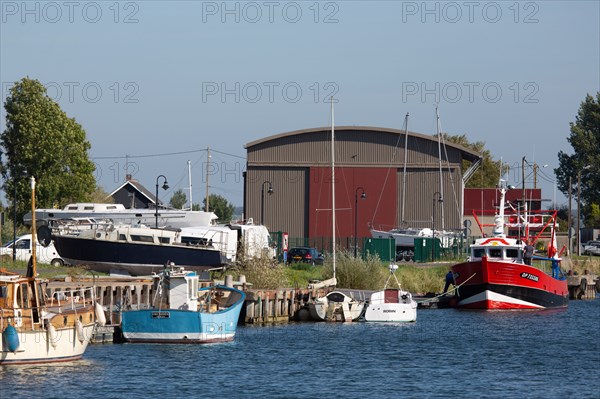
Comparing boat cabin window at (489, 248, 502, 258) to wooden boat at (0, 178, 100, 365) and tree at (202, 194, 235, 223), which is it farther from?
tree at (202, 194, 235, 223)

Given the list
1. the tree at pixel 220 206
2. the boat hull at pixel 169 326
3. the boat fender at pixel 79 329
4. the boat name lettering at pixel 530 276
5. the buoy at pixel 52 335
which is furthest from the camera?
the tree at pixel 220 206

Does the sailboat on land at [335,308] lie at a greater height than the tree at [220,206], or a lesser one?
lesser

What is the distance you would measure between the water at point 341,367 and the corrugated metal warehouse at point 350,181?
1680 inches

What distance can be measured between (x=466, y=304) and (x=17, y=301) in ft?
112

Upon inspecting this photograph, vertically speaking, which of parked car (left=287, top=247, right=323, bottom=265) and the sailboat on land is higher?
parked car (left=287, top=247, right=323, bottom=265)

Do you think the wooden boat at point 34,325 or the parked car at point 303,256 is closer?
the wooden boat at point 34,325

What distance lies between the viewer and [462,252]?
91938 millimetres

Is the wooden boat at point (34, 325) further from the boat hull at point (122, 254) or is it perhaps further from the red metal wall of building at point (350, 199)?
the red metal wall of building at point (350, 199)

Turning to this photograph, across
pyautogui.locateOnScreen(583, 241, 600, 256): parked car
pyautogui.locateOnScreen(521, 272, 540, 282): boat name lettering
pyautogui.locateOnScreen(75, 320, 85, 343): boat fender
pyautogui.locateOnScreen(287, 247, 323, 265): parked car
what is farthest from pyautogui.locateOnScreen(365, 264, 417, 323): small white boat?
pyautogui.locateOnScreen(583, 241, 600, 256): parked car

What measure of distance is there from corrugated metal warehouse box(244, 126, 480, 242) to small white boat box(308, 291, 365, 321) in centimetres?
4060

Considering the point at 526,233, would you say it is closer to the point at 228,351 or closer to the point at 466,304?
the point at 466,304

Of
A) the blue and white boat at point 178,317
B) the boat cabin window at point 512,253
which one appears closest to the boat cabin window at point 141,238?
the blue and white boat at point 178,317

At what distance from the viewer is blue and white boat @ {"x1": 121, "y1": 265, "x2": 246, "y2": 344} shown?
41.7 metres

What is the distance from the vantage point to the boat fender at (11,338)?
112 ft
